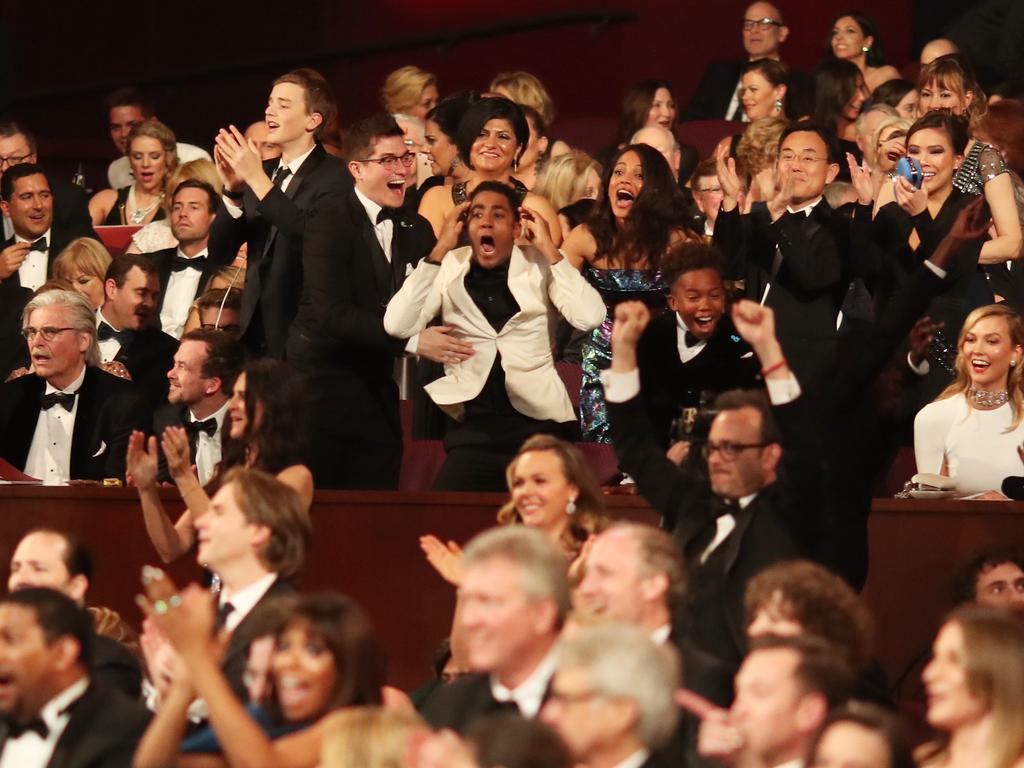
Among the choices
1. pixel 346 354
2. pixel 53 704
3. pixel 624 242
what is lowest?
pixel 53 704

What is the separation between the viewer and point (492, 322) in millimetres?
7484

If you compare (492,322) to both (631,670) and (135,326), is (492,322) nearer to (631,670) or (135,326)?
(135,326)

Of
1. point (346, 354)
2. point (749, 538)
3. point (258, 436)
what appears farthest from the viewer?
point (346, 354)

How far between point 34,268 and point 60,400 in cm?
208

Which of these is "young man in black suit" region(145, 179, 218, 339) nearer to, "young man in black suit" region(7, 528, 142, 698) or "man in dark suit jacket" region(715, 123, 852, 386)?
"man in dark suit jacket" region(715, 123, 852, 386)

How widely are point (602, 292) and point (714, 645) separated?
2442mm

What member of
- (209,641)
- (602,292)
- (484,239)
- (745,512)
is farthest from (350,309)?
(209,641)

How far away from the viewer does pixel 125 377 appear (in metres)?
8.44

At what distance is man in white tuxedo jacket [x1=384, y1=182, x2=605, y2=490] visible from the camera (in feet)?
24.4

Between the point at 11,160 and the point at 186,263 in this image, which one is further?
the point at 11,160

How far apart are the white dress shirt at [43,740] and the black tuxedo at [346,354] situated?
2.46 meters

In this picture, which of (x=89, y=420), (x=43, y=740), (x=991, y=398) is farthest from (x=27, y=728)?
(x=991, y=398)

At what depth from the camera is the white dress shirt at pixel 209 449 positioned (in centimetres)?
756

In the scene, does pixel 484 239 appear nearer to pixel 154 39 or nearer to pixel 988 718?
pixel 988 718
